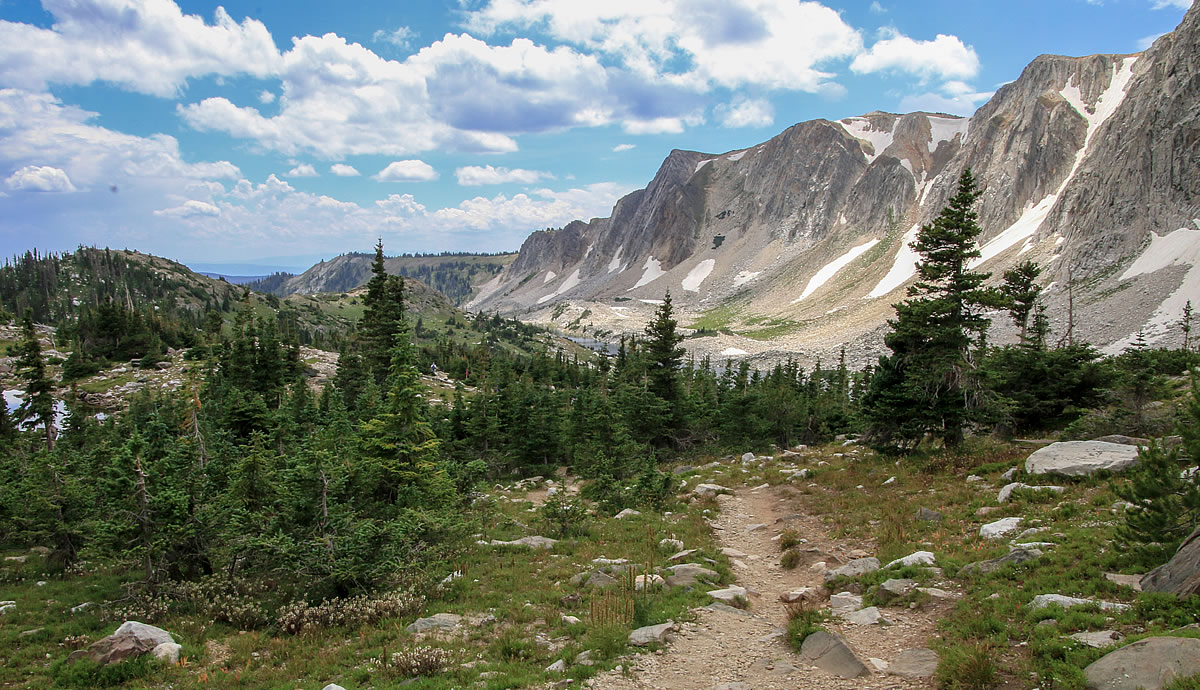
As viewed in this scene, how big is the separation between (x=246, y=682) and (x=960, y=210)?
25319mm

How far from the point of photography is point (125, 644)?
1000 centimetres

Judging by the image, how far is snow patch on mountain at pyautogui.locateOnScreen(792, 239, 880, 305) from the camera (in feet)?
619

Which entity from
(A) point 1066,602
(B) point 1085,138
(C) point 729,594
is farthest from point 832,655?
(B) point 1085,138

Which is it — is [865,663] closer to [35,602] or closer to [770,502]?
[770,502]

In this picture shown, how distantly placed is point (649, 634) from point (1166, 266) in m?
111

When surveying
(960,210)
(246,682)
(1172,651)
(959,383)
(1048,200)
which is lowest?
(246,682)

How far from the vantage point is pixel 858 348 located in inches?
4481

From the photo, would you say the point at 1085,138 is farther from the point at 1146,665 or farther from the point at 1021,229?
the point at 1146,665

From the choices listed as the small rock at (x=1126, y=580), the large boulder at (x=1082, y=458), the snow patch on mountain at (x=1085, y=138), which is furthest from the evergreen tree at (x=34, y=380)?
the snow patch on mountain at (x=1085, y=138)

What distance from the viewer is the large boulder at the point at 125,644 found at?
9.81 metres

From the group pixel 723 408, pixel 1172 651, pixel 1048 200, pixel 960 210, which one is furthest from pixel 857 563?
pixel 1048 200

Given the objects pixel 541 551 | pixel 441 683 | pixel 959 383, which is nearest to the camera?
pixel 441 683

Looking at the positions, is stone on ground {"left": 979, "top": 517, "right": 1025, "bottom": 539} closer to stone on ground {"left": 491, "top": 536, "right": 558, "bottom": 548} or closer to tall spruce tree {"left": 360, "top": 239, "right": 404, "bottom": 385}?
stone on ground {"left": 491, "top": 536, "right": 558, "bottom": 548}

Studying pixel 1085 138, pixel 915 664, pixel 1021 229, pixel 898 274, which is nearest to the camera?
pixel 915 664
